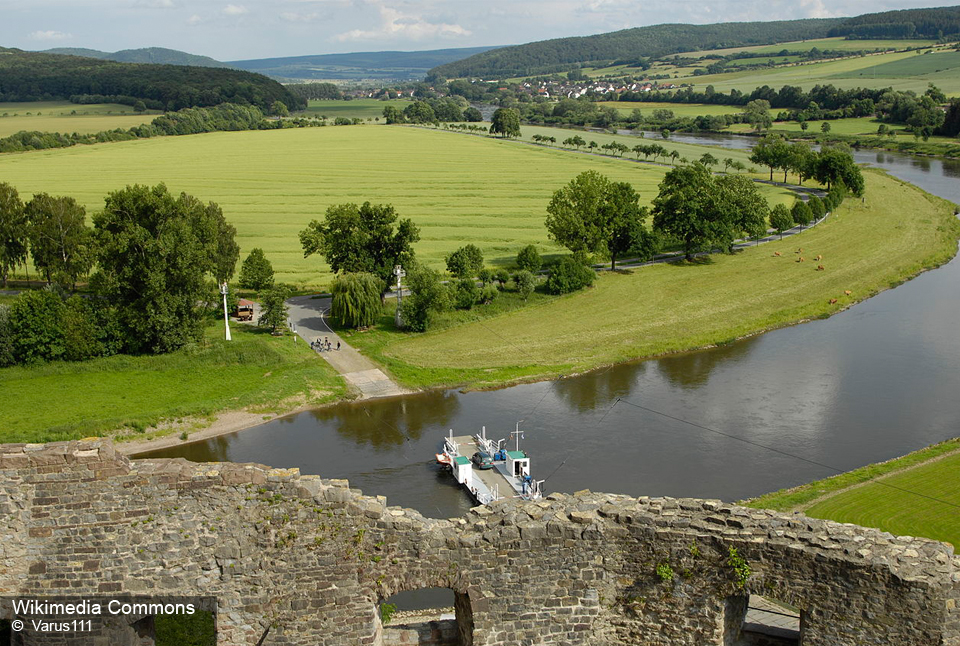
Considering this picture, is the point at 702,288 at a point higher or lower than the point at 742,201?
lower

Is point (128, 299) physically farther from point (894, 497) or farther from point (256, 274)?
point (894, 497)

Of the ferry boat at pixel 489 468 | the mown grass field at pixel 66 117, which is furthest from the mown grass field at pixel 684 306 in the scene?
the mown grass field at pixel 66 117

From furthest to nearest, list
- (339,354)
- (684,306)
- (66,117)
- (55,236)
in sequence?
(66,117)
(55,236)
(684,306)
(339,354)

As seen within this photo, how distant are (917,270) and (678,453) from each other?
3728 centimetres

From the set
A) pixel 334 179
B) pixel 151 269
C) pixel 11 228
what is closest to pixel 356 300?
pixel 151 269

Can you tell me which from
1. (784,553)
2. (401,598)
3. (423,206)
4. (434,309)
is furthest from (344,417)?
(423,206)

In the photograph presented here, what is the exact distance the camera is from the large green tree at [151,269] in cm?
4003

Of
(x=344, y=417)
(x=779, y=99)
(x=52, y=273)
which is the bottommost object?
(x=344, y=417)

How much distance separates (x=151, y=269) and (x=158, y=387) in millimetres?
5972

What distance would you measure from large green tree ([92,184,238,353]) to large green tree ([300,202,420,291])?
971 cm

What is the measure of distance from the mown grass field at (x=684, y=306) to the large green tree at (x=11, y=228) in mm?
25240

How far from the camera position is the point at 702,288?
54.1 metres

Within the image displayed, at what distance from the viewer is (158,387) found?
37.7m

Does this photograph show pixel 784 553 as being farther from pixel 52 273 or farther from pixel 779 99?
pixel 779 99
